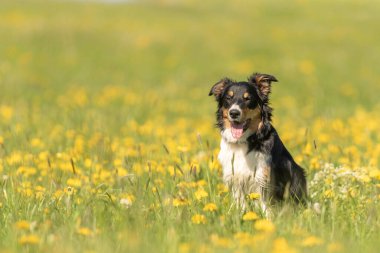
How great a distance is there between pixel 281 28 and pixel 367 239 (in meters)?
23.1

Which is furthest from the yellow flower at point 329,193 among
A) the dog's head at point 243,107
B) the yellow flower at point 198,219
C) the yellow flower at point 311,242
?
the yellow flower at point 311,242

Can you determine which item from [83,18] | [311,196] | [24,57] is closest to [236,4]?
[83,18]

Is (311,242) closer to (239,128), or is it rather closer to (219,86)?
(239,128)

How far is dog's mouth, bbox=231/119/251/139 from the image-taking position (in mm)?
5777

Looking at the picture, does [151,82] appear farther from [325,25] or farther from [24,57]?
[325,25]

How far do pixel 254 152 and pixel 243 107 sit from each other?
41cm

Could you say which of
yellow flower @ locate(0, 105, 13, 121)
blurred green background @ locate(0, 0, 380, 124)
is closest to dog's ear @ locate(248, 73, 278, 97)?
yellow flower @ locate(0, 105, 13, 121)

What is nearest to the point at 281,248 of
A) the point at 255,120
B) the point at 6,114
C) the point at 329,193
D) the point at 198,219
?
the point at 198,219

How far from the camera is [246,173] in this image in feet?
18.8

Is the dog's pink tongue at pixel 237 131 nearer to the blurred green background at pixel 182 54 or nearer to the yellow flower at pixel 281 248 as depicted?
the yellow flower at pixel 281 248

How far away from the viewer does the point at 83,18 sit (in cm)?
2656

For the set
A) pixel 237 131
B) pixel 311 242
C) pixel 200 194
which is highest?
pixel 237 131

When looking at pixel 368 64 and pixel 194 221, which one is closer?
pixel 194 221

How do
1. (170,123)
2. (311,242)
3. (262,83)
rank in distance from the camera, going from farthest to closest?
1. (170,123)
2. (262,83)
3. (311,242)
